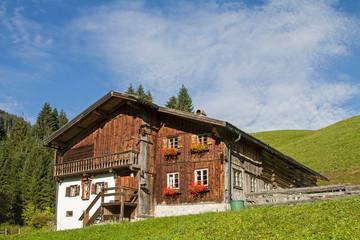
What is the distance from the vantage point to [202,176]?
25.3 metres

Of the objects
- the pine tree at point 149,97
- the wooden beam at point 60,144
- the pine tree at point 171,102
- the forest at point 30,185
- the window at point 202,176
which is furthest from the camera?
the pine tree at point 171,102

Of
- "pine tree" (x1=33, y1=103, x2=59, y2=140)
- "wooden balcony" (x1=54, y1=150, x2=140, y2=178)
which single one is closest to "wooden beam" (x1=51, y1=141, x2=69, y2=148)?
"wooden balcony" (x1=54, y1=150, x2=140, y2=178)

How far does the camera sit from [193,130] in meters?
26.3

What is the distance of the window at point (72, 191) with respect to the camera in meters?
29.9

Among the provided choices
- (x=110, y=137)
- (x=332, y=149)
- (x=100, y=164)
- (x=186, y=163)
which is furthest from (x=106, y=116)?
(x=332, y=149)

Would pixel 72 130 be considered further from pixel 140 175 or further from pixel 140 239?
pixel 140 239

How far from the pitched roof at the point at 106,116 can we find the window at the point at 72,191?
3.89 meters

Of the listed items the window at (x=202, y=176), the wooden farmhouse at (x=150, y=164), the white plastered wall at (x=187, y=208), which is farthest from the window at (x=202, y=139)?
the white plastered wall at (x=187, y=208)

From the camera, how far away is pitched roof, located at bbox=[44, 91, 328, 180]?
24867 mm

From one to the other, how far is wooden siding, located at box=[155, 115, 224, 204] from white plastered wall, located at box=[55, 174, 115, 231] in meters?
3.75

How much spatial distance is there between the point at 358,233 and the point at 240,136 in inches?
508

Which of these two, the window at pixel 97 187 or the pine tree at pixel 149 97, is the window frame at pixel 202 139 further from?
the pine tree at pixel 149 97

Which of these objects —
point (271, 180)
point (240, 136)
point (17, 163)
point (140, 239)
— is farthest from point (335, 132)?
point (140, 239)

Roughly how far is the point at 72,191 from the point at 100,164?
13.5ft
